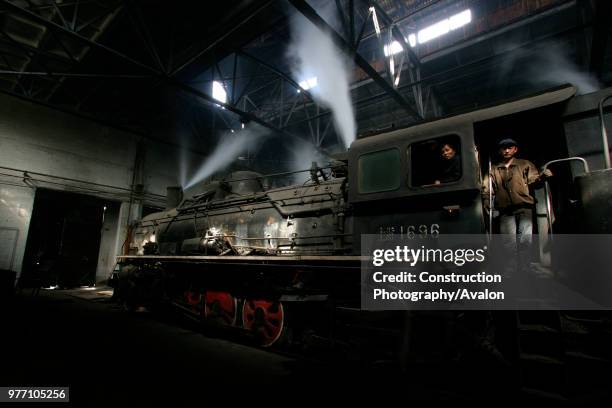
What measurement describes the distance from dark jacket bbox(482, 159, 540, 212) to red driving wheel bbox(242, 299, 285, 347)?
3.36 meters

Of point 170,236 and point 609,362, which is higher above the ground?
point 170,236

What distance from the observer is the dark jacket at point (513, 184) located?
3.43m

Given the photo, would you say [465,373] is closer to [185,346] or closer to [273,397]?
[273,397]

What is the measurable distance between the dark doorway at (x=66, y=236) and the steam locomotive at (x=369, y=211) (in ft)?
38.3

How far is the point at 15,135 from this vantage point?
1224 cm

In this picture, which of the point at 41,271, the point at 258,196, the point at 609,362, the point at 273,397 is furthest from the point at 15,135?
the point at 609,362

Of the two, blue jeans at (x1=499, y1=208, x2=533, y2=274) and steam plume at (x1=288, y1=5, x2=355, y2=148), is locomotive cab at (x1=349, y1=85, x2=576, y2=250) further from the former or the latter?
steam plume at (x1=288, y1=5, x2=355, y2=148)

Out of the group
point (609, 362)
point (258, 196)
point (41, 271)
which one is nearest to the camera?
point (609, 362)

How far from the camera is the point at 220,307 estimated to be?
597 cm

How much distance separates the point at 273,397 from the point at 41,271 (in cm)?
1156

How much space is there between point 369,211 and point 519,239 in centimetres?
166

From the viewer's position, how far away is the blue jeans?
10.8 ft

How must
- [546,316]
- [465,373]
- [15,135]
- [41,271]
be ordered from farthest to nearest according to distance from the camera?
[15,135]
[41,271]
[465,373]
[546,316]

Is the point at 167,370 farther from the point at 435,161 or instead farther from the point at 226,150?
the point at 226,150
